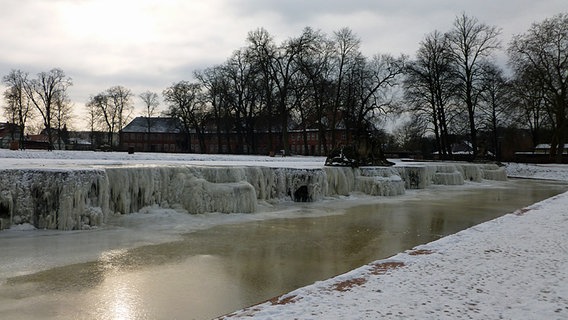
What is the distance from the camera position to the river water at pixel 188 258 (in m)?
5.96

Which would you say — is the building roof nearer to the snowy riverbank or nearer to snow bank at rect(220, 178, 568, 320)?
the snowy riverbank

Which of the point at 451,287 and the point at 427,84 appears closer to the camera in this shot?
the point at 451,287

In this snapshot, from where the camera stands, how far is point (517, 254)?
734 centimetres

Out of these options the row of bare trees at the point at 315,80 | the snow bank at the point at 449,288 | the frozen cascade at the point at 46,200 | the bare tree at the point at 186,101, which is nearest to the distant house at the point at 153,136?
the bare tree at the point at 186,101

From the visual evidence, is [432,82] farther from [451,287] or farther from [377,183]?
[451,287]

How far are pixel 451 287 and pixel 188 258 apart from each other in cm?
499

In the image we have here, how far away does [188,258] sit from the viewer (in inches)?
344

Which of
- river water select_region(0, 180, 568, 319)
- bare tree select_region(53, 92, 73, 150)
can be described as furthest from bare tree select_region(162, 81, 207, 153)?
river water select_region(0, 180, 568, 319)

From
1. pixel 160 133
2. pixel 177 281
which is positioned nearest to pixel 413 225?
pixel 177 281

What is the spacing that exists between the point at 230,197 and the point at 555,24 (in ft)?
128

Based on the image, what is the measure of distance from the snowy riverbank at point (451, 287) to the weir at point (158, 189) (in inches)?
351

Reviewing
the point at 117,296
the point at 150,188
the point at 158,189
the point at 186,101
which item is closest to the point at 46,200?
the point at 150,188

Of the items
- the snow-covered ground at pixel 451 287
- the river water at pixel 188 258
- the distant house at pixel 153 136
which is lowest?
the river water at pixel 188 258

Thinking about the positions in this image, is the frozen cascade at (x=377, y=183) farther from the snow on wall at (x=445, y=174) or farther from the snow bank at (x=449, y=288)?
the snow bank at (x=449, y=288)
